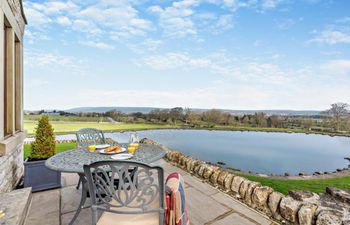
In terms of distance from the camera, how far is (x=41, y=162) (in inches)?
111

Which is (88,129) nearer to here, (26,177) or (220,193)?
(26,177)

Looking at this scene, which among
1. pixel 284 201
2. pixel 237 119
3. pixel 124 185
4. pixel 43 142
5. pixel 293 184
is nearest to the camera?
pixel 124 185

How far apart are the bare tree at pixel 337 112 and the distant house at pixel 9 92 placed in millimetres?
29783

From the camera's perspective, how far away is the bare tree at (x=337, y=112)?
69.2 feet

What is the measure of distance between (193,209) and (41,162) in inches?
102

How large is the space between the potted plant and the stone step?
45cm

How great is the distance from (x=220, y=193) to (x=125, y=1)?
258 inches

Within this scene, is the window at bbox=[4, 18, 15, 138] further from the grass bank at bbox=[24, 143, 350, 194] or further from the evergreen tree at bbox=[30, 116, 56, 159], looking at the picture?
the grass bank at bbox=[24, 143, 350, 194]

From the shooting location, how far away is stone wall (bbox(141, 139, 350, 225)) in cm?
208

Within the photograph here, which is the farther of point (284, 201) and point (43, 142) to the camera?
point (43, 142)

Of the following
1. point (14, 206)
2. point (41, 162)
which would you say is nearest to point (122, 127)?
point (41, 162)

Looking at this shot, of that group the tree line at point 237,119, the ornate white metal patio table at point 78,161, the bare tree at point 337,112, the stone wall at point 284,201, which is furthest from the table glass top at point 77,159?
the bare tree at point 337,112

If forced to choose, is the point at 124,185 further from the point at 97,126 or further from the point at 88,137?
the point at 97,126

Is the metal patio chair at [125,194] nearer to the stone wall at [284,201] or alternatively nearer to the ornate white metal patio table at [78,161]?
the ornate white metal patio table at [78,161]
